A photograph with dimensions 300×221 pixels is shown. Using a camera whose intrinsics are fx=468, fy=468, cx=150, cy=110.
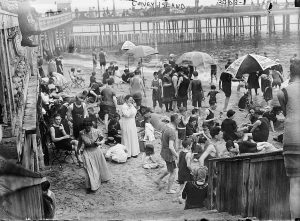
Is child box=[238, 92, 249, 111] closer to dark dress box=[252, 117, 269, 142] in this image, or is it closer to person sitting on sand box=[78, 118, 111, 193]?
dark dress box=[252, 117, 269, 142]

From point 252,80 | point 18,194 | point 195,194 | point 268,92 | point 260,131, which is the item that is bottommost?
point 268,92

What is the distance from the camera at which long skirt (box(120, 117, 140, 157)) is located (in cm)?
Result: 960

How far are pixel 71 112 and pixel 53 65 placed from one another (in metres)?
10.1

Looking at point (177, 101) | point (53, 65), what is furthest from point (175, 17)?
point (177, 101)

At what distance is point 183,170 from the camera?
7.73 meters

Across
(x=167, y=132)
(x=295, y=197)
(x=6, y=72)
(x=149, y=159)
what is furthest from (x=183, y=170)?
(x=295, y=197)

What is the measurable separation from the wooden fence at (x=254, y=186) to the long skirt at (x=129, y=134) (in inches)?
167

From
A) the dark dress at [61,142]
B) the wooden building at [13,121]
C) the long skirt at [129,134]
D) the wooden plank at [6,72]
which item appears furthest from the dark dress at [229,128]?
the wooden plank at [6,72]

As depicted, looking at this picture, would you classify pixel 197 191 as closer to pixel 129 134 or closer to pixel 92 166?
pixel 92 166

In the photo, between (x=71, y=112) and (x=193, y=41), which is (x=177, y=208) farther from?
(x=193, y=41)

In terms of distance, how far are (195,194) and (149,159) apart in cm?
324

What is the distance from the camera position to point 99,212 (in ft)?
22.7

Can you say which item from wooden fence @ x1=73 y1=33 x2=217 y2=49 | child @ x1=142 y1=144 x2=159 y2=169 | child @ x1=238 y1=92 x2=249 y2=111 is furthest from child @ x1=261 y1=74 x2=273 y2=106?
wooden fence @ x1=73 y1=33 x2=217 y2=49

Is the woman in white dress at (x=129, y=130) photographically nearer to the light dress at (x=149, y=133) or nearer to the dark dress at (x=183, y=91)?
the light dress at (x=149, y=133)
